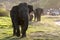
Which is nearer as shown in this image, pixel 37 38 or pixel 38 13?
pixel 37 38

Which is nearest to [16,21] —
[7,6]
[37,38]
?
[37,38]

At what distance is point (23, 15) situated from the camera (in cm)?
653

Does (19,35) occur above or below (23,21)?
below

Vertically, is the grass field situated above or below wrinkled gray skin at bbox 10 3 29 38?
below

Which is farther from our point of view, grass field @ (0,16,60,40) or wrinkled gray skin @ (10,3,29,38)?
grass field @ (0,16,60,40)

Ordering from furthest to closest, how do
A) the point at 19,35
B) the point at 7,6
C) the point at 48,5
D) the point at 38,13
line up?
the point at 48,5 → the point at 7,6 → the point at 38,13 → the point at 19,35

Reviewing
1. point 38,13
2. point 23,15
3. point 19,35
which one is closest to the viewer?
point 23,15

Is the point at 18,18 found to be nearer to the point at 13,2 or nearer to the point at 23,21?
the point at 23,21

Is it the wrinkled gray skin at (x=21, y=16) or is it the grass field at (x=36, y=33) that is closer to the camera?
the wrinkled gray skin at (x=21, y=16)

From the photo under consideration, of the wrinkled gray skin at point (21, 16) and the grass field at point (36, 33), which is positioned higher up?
the wrinkled gray skin at point (21, 16)

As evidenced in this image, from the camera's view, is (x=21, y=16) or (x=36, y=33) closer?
(x=21, y=16)

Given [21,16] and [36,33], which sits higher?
[21,16]

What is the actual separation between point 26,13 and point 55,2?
19065mm

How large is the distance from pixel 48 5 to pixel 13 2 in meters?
4.18
